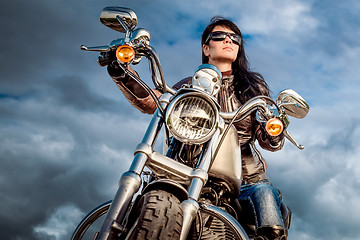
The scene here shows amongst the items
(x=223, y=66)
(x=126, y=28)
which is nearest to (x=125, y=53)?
(x=126, y=28)

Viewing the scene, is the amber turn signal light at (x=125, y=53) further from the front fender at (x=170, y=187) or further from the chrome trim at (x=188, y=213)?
the chrome trim at (x=188, y=213)

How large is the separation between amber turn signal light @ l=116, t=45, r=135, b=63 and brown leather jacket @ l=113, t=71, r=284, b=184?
66 centimetres

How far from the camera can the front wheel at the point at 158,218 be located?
164cm

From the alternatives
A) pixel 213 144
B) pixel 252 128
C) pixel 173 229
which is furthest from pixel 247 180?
pixel 173 229

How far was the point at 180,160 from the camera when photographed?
2.25m

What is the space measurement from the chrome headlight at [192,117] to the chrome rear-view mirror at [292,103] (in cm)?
61

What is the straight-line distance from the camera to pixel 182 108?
2.15 metres

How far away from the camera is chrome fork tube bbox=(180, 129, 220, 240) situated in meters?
1.80

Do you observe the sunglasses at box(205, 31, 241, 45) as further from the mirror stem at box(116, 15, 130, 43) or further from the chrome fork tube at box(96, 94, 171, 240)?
the chrome fork tube at box(96, 94, 171, 240)

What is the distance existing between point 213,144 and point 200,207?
36 cm

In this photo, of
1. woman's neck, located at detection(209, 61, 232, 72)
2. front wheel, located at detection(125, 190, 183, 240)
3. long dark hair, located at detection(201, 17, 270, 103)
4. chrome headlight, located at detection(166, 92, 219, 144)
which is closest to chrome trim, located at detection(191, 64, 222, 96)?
chrome headlight, located at detection(166, 92, 219, 144)

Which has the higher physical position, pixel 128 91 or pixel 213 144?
pixel 128 91

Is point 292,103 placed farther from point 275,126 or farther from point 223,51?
point 223,51

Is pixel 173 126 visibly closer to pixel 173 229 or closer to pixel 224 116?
pixel 224 116
